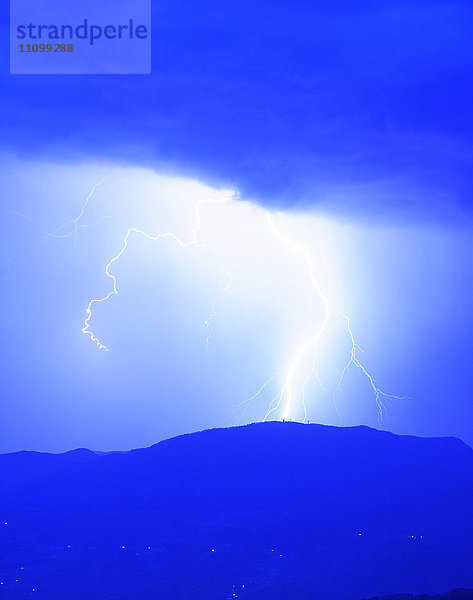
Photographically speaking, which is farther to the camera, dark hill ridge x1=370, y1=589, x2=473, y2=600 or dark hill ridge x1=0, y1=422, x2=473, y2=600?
dark hill ridge x1=0, y1=422, x2=473, y2=600

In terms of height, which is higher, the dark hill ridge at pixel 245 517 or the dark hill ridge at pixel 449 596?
the dark hill ridge at pixel 245 517

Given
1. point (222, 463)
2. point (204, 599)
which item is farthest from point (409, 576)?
point (222, 463)

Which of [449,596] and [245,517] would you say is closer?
[449,596]

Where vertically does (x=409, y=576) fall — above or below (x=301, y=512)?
below

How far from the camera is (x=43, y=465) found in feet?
75.0

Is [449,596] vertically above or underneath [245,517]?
underneath

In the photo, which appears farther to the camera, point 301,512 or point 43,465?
point 43,465

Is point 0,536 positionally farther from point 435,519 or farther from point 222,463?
point 435,519

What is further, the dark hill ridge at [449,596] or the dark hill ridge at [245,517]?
the dark hill ridge at [245,517]

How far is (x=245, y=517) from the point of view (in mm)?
18031

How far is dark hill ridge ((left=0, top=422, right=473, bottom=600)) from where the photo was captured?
14258 millimetres

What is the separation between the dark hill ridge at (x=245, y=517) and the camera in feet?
46.8

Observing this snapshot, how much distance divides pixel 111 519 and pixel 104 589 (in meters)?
4.01

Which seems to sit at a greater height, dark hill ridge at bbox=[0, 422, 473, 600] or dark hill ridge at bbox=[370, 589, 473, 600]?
dark hill ridge at bbox=[0, 422, 473, 600]
